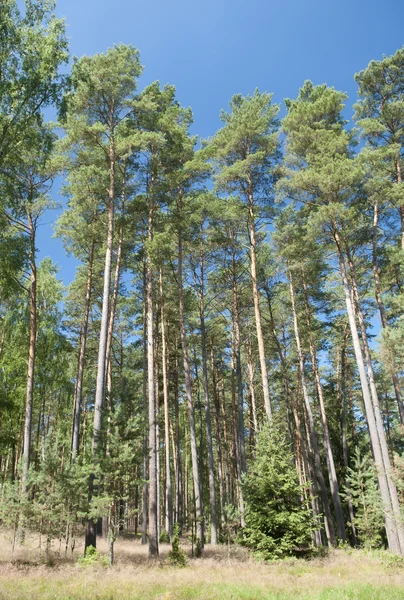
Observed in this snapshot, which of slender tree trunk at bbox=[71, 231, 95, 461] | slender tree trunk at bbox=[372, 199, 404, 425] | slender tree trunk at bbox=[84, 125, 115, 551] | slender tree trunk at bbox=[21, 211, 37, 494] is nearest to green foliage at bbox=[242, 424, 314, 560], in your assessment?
slender tree trunk at bbox=[84, 125, 115, 551]

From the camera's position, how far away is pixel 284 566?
10.1 meters

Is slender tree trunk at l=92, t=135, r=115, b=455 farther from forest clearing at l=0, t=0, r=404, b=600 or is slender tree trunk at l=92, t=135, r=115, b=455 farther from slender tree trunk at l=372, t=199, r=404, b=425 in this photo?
slender tree trunk at l=372, t=199, r=404, b=425

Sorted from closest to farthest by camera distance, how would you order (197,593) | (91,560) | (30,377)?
(197,593), (91,560), (30,377)

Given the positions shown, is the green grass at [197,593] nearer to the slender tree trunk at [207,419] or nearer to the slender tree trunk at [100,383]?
the slender tree trunk at [100,383]

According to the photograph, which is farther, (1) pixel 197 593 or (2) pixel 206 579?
(2) pixel 206 579

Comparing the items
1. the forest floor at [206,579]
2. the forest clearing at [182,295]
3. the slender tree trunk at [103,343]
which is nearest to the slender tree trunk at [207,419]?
the forest clearing at [182,295]

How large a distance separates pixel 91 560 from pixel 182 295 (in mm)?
9999

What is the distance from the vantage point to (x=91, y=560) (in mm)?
9703

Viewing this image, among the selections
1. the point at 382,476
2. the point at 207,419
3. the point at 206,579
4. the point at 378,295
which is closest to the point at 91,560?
the point at 206,579

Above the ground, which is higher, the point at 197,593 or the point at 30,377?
the point at 30,377

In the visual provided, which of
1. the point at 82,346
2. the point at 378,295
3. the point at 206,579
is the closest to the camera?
the point at 206,579

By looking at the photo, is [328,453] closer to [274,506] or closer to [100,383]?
[274,506]

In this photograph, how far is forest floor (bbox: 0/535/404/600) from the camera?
6684 mm

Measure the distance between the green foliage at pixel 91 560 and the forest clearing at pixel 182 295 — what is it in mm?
220
